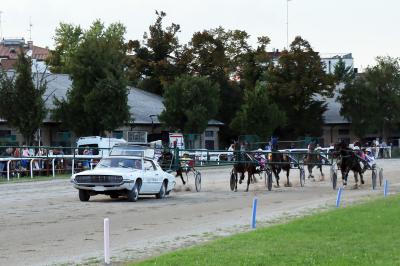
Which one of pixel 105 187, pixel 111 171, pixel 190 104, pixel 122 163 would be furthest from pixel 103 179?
pixel 190 104

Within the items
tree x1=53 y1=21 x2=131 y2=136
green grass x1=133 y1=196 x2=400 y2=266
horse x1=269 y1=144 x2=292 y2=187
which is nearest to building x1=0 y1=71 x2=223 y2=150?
tree x1=53 y1=21 x2=131 y2=136

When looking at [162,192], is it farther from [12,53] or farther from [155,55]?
[12,53]

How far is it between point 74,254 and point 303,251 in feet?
12.2

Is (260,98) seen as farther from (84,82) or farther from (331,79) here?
(84,82)

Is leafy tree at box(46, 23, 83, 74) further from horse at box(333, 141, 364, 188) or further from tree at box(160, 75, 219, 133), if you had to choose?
horse at box(333, 141, 364, 188)

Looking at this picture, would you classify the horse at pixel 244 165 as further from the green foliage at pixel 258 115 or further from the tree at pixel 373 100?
the tree at pixel 373 100

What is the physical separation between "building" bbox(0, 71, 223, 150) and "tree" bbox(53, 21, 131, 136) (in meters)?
2.00

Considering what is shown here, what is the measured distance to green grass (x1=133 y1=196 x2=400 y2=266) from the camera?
38.5 feet

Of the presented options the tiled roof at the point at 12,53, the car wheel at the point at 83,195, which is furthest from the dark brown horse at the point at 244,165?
the tiled roof at the point at 12,53

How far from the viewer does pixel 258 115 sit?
71.2m

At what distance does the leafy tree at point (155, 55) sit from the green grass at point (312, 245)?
63.1 metres

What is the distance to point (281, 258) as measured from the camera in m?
12.0

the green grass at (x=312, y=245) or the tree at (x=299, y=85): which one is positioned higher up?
the tree at (x=299, y=85)

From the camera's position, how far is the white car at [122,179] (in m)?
25.8
